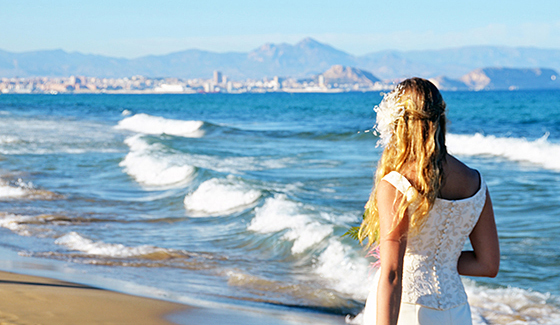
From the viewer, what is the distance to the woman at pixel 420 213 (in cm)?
215

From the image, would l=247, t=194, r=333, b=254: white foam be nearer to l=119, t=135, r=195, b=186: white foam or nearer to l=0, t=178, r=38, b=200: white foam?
l=119, t=135, r=195, b=186: white foam

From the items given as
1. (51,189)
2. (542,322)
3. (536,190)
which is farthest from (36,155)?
(542,322)

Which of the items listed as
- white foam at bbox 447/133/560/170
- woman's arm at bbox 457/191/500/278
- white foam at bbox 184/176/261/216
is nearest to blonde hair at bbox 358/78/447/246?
woman's arm at bbox 457/191/500/278

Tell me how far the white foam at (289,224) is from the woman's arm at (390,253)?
6.71m

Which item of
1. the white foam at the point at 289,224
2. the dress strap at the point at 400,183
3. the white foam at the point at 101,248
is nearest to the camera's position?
the dress strap at the point at 400,183

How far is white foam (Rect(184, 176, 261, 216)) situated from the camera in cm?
1212

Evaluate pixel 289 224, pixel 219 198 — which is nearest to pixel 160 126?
pixel 219 198

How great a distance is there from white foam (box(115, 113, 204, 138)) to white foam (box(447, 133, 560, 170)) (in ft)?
51.6

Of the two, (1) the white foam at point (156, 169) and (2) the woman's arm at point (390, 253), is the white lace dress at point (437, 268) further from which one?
(1) the white foam at point (156, 169)

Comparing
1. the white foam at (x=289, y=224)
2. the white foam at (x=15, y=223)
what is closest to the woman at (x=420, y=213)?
the white foam at (x=289, y=224)

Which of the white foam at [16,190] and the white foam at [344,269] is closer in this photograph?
the white foam at [344,269]

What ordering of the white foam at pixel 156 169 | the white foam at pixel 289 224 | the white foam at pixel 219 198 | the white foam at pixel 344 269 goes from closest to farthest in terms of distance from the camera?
the white foam at pixel 344 269 < the white foam at pixel 289 224 < the white foam at pixel 219 198 < the white foam at pixel 156 169

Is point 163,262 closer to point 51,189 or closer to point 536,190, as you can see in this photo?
point 51,189

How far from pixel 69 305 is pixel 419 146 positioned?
4063 millimetres
